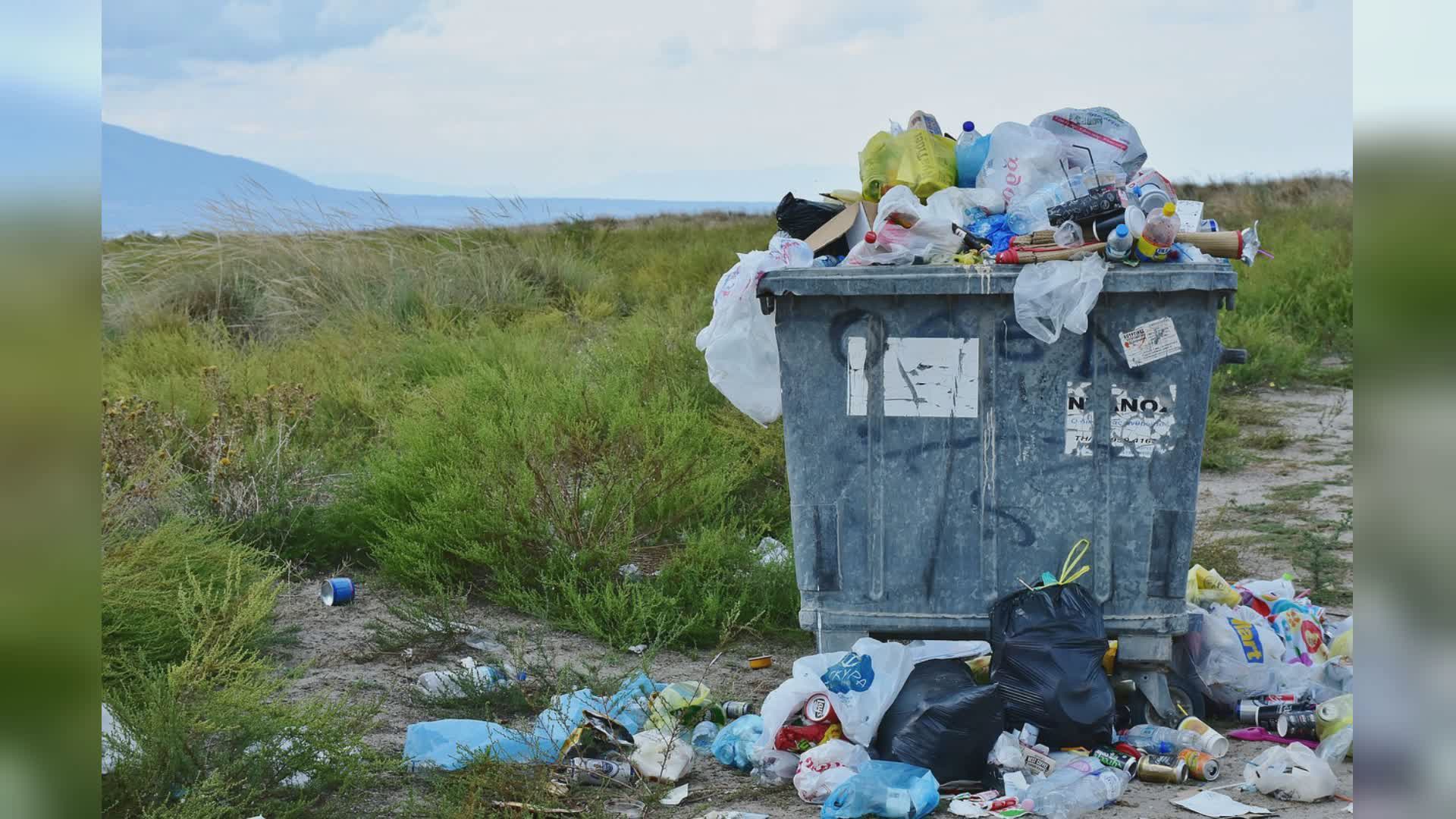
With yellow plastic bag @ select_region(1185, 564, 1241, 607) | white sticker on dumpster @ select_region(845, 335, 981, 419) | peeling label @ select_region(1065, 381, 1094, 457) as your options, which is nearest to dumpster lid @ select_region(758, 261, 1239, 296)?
white sticker on dumpster @ select_region(845, 335, 981, 419)

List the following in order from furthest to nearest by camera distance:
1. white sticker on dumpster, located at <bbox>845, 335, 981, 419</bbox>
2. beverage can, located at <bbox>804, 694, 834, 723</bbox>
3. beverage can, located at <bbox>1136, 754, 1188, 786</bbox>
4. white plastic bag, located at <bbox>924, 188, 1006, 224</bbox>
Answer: white plastic bag, located at <bbox>924, 188, 1006, 224</bbox>
white sticker on dumpster, located at <bbox>845, 335, 981, 419</bbox>
beverage can, located at <bbox>804, 694, 834, 723</bbox>
beverage can, located at <bbox>1136, 754, 1188, 786</bbox>

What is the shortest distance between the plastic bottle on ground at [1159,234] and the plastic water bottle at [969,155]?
31.0 inches

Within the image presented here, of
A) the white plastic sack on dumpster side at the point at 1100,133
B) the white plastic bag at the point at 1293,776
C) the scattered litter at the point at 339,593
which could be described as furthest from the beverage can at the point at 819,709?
the scattered litter at the point at 339,593

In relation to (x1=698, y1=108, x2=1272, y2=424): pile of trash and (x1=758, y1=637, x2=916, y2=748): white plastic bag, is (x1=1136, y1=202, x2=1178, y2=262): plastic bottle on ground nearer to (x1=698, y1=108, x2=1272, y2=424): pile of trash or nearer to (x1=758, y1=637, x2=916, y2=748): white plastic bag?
(x1=698, y1=108, x2=1272, y2=424): pile of trash

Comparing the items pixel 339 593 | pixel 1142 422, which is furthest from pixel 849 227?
pixel 339 593

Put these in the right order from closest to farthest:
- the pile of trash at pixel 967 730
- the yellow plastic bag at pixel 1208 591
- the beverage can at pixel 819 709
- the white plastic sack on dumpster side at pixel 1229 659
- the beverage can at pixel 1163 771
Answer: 1. the pile of trash at pixel 967 730
2. the beverage can at pixel 1163 771
3. the beverage can at pixel 819 709
4. the white plastic sack on dumpster side at pixel 1229 659
5. the yellow plastic bag at pixel 1208 591

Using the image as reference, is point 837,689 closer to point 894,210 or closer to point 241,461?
point 894,210

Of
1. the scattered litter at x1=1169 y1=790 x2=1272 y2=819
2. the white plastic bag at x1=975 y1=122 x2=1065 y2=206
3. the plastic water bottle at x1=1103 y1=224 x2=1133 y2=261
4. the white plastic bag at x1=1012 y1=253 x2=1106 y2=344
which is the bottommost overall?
the scattered litter at x1=1169 y1=790 x2=1272 y2=819

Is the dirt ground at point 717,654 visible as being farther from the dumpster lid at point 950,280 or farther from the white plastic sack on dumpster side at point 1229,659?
the dumpster lid at point 950,280

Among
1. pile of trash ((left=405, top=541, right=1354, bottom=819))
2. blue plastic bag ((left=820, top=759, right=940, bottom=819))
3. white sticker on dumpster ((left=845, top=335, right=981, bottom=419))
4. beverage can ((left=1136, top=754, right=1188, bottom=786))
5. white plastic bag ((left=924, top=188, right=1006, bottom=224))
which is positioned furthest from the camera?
white plastic bag ((left=924, top=188, right=1006, bottom=224))

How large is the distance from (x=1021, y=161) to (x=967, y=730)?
1.82m

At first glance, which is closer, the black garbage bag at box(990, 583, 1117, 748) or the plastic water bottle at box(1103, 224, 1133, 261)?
the black garbage bag at box(990, 583, 1117, 748)

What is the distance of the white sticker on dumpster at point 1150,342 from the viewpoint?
11.3 ft

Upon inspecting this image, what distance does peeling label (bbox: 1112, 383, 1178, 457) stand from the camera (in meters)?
3.47
